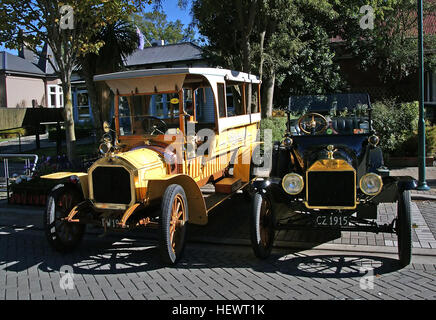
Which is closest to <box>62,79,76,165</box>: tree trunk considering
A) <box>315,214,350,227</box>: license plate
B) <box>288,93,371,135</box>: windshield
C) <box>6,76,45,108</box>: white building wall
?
<box>288,93,371,135</box>: windshield

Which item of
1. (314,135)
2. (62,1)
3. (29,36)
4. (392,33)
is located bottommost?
(314,135)

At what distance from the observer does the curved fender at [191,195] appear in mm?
5527

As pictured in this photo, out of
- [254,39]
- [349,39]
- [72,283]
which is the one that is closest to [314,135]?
[72,283]

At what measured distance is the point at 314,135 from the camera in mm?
6109

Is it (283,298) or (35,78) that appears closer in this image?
(283,298)

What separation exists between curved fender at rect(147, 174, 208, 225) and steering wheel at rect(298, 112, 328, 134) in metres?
1.94

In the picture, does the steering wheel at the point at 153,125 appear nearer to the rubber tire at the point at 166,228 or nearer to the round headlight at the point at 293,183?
the rubber tire at the point at 166,228

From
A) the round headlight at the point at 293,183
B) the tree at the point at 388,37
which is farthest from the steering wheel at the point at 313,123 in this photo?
the tree at the point at 388,37

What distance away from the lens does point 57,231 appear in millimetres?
5531

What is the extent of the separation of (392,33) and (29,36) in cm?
1436

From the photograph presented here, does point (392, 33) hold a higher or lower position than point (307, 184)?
higher

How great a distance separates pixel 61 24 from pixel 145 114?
3499 millimetres
